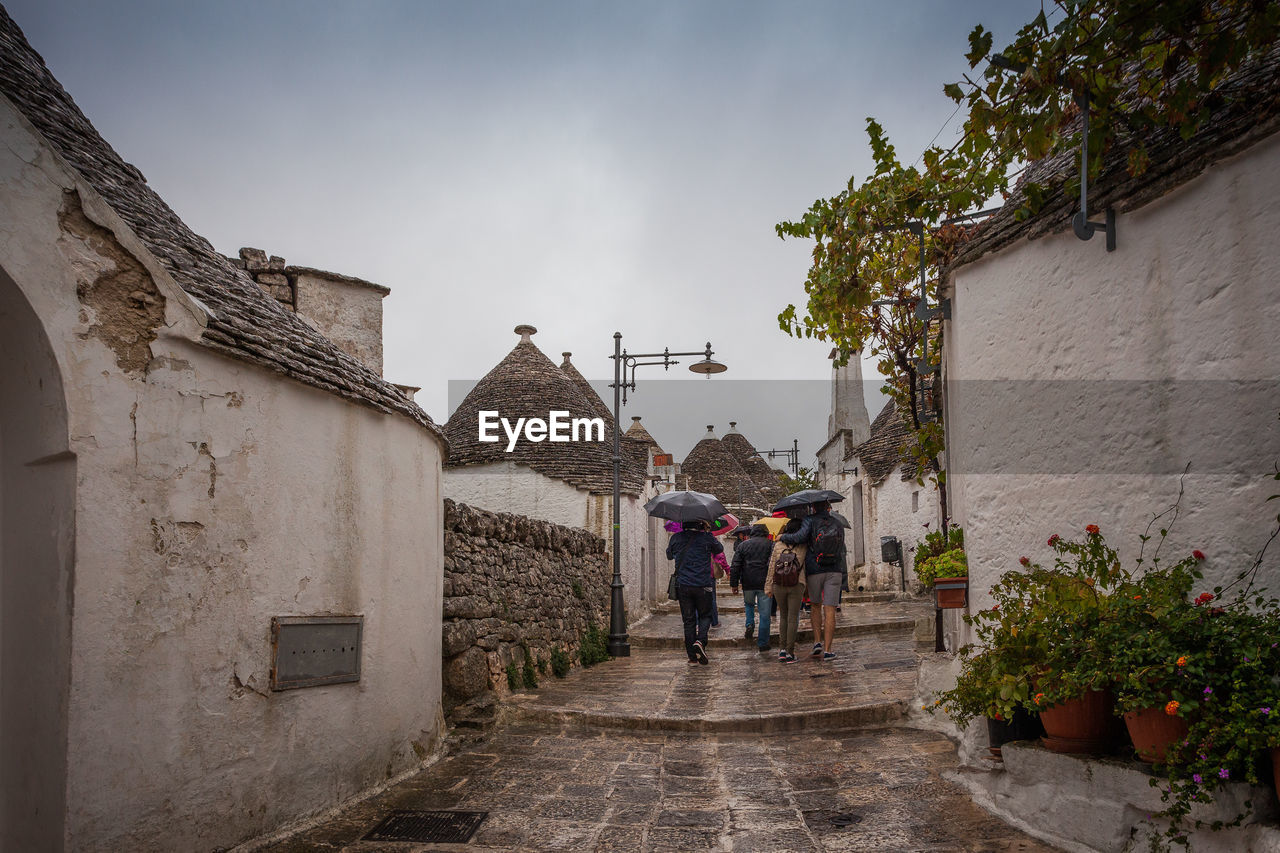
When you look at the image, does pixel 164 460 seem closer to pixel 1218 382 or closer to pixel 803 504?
pixel 1218 382

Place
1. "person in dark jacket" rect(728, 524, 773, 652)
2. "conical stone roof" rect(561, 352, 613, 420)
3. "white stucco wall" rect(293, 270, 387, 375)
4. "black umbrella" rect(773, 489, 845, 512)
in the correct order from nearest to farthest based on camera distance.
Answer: "white stucco wall" rect(293, 270, 387, 375) → "black umbrella" rect(773, 489, 845, 512) → "person in dark jacket" rect(728, 524, 773, 652) → "conical stone roof" rect(561, 352, 613, 420)

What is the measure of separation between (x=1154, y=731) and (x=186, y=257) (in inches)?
210

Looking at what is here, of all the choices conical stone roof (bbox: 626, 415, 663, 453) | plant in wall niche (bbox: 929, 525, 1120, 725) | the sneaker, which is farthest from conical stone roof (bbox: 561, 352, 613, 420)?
plant in wall niche (bbox: 929, 525, 1120, 725)

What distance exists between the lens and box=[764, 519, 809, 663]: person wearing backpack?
10.1 m

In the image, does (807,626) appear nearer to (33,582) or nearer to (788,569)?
(788,569)

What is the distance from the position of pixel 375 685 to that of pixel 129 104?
14.6ft

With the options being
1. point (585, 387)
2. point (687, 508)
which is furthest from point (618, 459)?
point (585, 387)

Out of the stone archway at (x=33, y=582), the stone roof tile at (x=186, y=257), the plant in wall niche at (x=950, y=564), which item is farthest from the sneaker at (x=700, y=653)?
the stone archway at (x=33, y=582)

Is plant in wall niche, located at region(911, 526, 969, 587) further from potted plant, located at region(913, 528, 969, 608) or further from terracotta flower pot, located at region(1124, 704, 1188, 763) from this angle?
terracotta flower pot, located at region(1124, 704, 1188, 763)

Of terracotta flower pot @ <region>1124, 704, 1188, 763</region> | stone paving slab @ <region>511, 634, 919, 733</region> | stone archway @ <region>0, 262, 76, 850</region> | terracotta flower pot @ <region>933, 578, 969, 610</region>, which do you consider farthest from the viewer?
stone paving slab @ <region>511, 634, 919, 733</region>

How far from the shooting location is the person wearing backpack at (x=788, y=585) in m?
10.1

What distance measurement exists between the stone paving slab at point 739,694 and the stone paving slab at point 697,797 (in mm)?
216

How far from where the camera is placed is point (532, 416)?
1842 cm

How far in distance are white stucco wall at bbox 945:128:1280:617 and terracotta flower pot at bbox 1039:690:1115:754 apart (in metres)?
0.70
